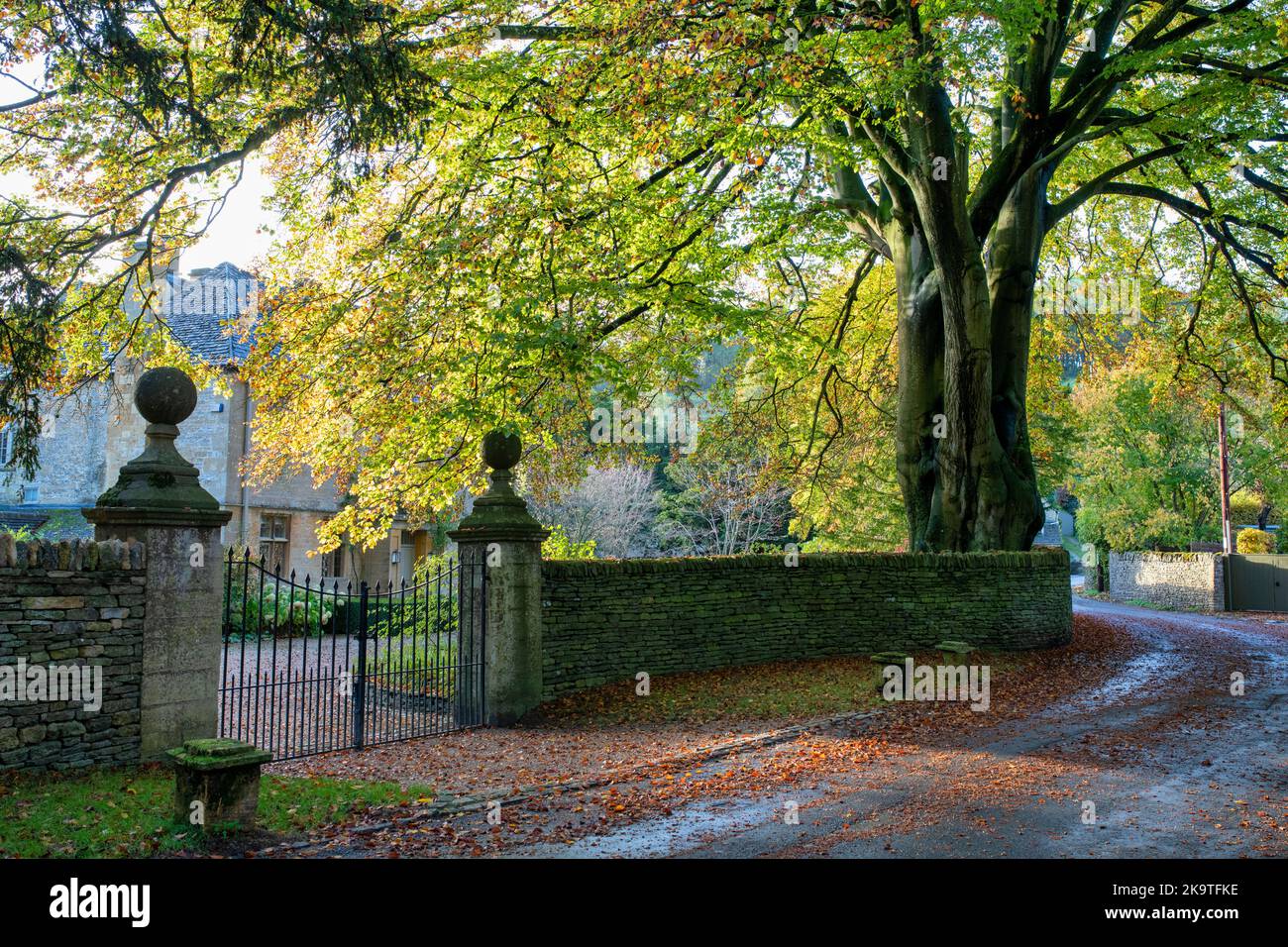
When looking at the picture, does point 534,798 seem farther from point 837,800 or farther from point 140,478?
point 140,478

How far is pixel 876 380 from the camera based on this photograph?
925 inches

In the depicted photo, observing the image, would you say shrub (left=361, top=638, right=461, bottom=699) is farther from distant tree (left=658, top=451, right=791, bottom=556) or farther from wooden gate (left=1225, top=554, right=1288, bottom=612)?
wooden gate (left=1225, top=554, right=1288, bottom=612)

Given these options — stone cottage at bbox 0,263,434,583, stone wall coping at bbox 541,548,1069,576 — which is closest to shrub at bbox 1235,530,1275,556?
stone wall coping at bbox 541,548,1069,576

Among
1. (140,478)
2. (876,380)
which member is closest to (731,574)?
(140,478)

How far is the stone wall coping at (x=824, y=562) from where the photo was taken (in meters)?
12.5

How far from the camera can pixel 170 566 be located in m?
7.83

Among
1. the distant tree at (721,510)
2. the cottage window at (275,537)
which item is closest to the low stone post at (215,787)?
the distant tree at (721,510)

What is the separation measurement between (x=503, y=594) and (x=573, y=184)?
5440 millimetres

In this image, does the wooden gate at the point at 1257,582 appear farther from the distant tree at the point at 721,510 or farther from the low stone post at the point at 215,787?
the low stone post at the point at 215,787

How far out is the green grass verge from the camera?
18.6 ft

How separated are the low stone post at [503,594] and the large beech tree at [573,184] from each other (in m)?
1.10

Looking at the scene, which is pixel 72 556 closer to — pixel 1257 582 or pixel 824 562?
pixel 824 562

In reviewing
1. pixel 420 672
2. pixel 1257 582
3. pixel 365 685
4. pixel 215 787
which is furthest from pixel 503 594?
pixel 1257 582

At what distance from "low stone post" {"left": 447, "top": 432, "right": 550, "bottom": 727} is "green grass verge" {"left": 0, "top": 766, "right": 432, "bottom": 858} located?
3.13 meters
